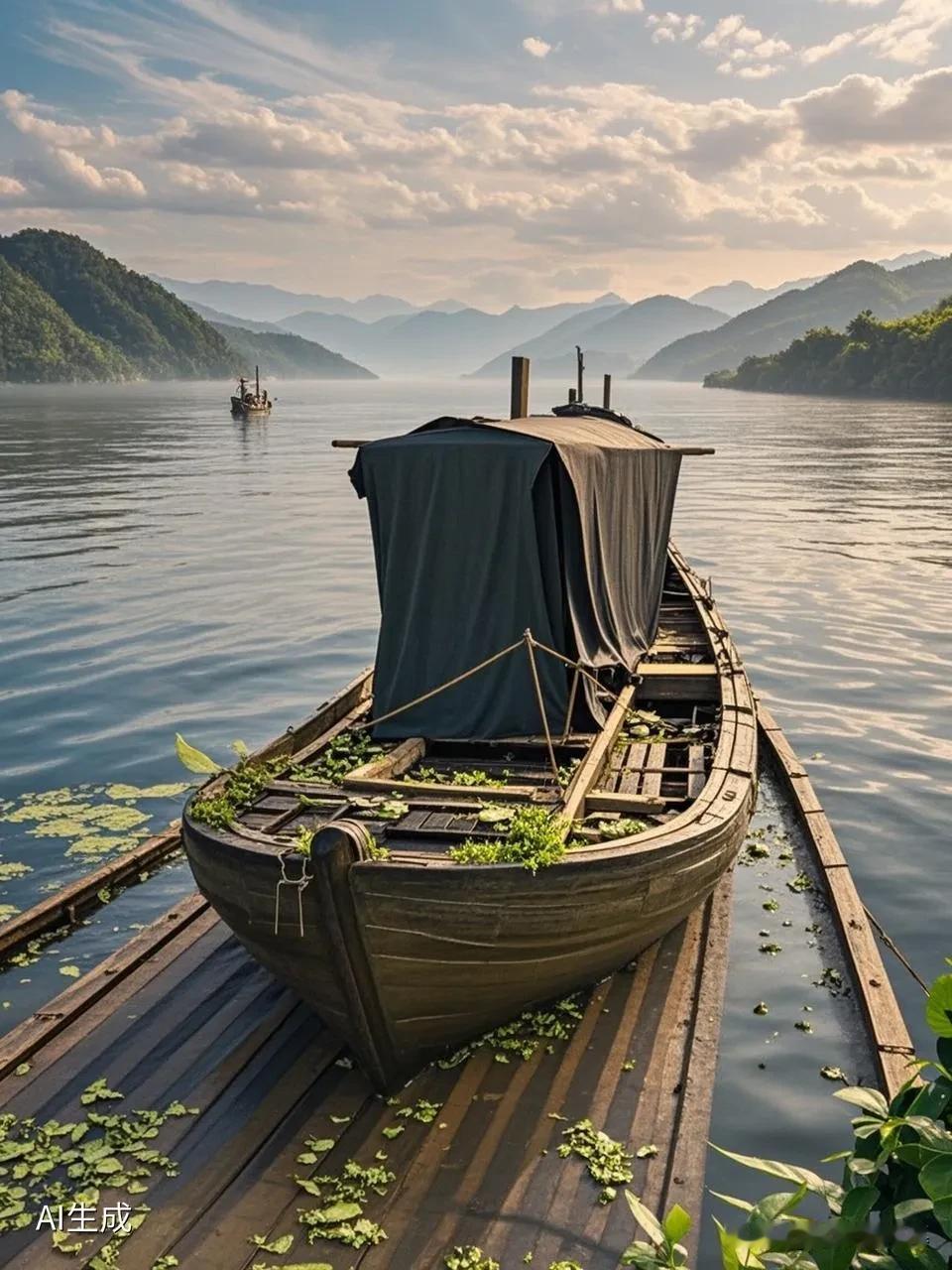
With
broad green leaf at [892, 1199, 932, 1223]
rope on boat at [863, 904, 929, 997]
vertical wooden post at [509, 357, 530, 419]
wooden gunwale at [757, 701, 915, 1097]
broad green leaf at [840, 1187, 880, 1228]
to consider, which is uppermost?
vertical wooden post at [509, 357, 530, 419]

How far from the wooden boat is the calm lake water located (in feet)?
5.35

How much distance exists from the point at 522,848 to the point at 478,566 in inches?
166

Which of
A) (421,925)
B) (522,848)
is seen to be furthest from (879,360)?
(421,925)

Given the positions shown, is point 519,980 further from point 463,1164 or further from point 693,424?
point 693,424

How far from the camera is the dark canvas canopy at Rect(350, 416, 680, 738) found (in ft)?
36.6

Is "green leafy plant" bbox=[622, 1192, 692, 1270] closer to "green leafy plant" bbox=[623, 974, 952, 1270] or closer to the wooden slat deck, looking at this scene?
"green leafy plant" bbox=[623, 974, 952, 1270]

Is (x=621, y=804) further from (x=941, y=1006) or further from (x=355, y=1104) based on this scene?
(x=941, y=1006)

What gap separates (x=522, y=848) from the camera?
771 cm

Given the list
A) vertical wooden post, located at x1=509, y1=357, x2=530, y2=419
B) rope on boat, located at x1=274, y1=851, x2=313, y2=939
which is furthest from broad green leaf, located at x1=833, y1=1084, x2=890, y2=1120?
vertical wooden post, located at x1=509, y1=357, x2=530, y2=419

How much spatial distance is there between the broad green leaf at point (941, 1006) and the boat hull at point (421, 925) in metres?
4.45

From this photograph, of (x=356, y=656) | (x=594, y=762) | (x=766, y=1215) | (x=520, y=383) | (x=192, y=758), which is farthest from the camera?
(x=356, y=656)

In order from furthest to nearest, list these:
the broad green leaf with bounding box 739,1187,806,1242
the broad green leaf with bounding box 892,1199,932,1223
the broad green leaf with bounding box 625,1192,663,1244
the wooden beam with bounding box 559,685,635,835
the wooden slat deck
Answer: the wooden beam with bounding box 559,685,635,835 → the wooden slat deck → the broad green leaf with bounding box 625,1192,663,1244 → the broad green leaf with bounding box 739,1187,806,1242 → the broad green leaf with bounding box 892,1199,932,1223

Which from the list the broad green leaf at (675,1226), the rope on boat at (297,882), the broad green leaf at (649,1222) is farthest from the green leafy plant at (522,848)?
the broad green leaf at (675,1226)

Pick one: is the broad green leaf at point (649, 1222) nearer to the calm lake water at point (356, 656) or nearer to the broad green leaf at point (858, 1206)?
the broad green leaf at point (858, 1206)
